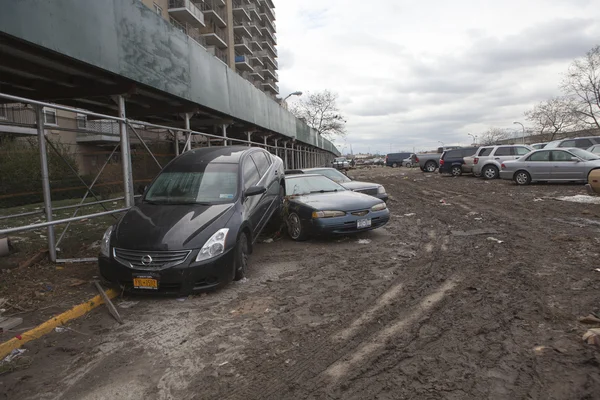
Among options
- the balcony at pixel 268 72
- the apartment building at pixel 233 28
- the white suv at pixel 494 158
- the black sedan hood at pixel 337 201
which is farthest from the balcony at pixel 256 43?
the black sedan hood at pixel 337 201

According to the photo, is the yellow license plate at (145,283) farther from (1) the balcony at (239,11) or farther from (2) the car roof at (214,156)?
(1) the balcony at (239,11)

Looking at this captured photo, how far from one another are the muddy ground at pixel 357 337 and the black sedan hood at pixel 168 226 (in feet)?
2.30

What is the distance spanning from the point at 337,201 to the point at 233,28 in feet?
182

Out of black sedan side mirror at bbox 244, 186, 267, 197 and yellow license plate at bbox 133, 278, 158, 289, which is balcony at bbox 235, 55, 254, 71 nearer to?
black sedan side mirror at bbox 244, 186, 267, 197

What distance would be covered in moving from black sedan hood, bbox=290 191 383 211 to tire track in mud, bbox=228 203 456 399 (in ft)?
8.33

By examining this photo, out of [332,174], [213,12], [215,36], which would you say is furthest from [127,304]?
[213,12]

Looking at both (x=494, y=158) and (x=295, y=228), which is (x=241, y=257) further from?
(x=494, y=158)

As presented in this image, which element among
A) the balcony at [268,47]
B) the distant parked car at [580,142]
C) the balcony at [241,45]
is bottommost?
the distant parked car at [580,142]

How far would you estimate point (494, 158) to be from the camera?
20203mm

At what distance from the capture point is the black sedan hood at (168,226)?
4.47m

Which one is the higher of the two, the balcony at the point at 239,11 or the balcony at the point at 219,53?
the balcony at the point at 239,11

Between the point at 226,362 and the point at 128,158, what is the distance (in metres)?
4.88

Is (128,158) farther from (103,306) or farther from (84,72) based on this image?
(103,306)

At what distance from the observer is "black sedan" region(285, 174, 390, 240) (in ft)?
22.7
